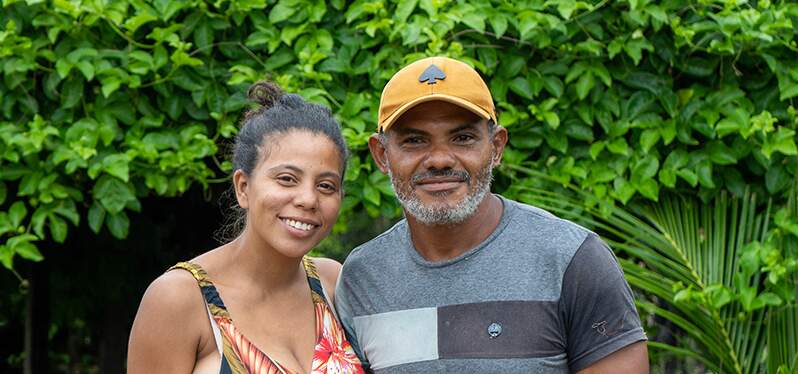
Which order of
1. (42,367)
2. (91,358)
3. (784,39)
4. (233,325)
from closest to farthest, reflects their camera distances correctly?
(233,325) < (784,39) < (42,367) < (91,358)

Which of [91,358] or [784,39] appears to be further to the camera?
[91,358]

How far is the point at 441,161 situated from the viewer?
9.80ft

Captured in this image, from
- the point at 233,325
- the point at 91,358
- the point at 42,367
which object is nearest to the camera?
the point at 233,325

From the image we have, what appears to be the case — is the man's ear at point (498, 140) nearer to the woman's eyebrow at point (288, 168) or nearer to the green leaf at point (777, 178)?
the woman's eyebrow at point (288, 168)

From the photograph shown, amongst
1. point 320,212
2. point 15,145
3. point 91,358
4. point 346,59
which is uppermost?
point 346,59

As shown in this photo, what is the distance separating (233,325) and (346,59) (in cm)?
149

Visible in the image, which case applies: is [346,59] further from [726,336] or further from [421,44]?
[726,336]

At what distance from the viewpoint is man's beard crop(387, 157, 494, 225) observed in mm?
3006

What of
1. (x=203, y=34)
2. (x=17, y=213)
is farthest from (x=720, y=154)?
(x=17, y=213)

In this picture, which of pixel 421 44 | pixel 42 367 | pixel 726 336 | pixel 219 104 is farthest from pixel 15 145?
pixel 726 336

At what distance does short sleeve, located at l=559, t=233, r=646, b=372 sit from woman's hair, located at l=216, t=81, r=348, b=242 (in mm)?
755

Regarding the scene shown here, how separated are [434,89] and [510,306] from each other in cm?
61

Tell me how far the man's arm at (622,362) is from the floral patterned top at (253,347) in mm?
700

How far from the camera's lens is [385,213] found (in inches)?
163
